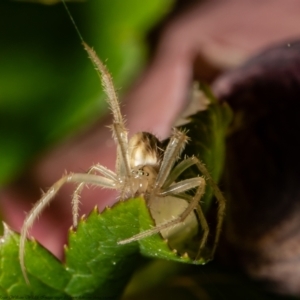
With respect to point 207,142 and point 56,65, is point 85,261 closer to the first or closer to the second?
point 207,142

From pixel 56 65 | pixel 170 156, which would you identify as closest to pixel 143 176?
pixel 170 156

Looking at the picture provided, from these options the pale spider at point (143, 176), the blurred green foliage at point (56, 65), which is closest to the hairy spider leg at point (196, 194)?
the pale spider at point (143, 176)

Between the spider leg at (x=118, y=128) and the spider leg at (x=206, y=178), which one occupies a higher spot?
the spider leg at (x=118, y=128)

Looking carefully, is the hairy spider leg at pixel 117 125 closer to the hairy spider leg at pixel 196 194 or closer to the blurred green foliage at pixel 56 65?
the hairy spider leg at pixel 196 194


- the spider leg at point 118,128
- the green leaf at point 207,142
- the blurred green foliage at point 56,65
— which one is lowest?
the green leaf at point 207,142

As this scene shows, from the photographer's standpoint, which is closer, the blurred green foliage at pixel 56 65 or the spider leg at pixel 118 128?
the spider leg at pixel 118 128

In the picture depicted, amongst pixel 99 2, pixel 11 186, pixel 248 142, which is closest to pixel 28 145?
pixel 11 186

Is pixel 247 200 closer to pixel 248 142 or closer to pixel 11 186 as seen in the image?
pixel 248 142
